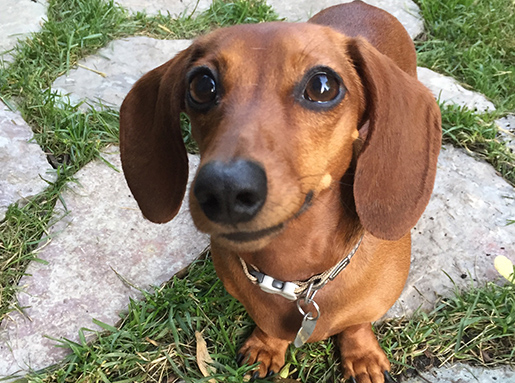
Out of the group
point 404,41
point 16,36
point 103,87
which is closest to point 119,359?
point 103,87

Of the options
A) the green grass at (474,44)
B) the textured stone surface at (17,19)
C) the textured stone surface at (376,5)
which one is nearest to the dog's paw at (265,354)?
the green grass at (474,44)

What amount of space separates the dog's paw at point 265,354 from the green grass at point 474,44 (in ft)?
7.28

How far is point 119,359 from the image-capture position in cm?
237

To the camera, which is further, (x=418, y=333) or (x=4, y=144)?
(x=4, y=144)

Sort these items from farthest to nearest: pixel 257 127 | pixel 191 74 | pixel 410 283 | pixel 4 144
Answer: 1. pixel 4 144
2. pixel 410 283
3. pixel 191 74
4. pixel 257 127

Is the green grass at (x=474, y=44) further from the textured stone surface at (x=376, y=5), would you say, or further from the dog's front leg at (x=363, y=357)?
the dog's front leg at (x=363, y=357)

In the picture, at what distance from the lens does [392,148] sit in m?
1.75

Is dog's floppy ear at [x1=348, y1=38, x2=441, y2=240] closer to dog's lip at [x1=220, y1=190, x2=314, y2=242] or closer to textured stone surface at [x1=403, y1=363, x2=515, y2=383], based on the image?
dog's lip at [x1=220, y1=190, x2=314, y2=242]

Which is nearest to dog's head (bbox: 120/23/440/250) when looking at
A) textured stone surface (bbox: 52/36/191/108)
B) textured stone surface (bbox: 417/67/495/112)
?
textured stone surface (bbox: 52/36/191/108)

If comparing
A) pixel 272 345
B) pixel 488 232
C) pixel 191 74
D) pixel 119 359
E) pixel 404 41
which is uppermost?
pixel 191 74

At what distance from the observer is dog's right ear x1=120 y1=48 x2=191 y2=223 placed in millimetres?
1985

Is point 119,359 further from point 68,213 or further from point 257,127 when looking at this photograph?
point 257,127

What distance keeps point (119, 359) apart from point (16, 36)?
263 cm

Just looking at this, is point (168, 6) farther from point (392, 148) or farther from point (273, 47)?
point (392, 148)
